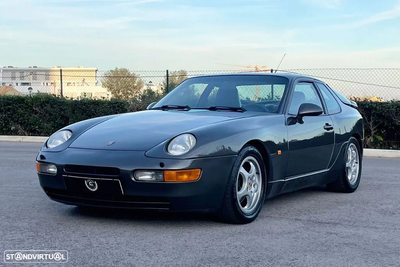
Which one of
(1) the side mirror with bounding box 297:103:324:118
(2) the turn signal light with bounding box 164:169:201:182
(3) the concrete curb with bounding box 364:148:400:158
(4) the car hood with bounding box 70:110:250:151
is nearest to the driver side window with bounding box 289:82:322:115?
(1) the side mirror with bounding box 297:103:324:118

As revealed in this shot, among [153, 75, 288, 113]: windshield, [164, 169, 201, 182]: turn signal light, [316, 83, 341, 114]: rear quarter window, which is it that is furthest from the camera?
[316, 83, 341, 114]: rear quarter window

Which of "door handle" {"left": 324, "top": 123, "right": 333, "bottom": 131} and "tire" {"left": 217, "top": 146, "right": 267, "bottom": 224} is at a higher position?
"door handle" {"left": 324, "top": 123, "right": 333, "bottom": 131}

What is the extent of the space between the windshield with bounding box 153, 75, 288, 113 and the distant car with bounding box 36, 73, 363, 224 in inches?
0.4

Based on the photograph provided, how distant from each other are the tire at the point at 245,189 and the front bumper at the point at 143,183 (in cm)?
9

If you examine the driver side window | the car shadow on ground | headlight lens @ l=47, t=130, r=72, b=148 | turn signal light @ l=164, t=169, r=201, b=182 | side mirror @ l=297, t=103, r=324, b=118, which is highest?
the driver side window

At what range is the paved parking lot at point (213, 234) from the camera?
399cm

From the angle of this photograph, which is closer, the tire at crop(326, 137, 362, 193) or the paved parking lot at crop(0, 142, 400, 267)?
the paved parking lot at crop(0, 142, 400, 267)

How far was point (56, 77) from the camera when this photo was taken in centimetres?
1934

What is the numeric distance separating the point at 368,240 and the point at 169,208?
1574mm

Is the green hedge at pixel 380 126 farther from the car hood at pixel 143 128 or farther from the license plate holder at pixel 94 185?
the license plate holder at pixel 94 185

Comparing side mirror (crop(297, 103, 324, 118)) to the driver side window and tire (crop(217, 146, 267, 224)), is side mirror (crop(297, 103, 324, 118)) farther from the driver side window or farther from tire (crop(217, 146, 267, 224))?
tire (crop(217, 146, 267, 224))

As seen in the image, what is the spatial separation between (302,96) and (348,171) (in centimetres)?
128

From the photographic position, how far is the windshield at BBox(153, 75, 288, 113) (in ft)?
19.8

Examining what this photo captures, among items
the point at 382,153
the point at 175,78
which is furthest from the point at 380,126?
the point at 175,78
